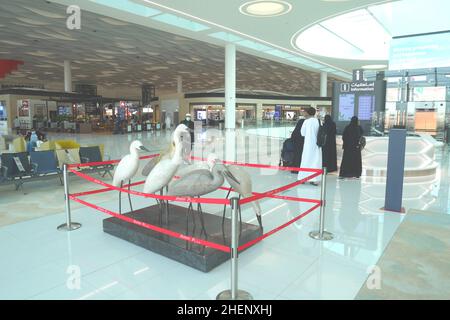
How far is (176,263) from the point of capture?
3553mm

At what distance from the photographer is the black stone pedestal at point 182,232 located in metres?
3.45

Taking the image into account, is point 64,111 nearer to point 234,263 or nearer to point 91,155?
point 91,155

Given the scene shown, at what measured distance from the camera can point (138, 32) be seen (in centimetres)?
1748

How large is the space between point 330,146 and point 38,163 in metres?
7.00

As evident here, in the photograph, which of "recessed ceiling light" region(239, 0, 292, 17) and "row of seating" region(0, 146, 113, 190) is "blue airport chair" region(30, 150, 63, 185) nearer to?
"row of seating" region(0, 146, 113, 190)

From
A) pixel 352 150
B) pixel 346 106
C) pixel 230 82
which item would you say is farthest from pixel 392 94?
pixel 352 150

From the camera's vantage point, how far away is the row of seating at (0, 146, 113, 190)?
6.61 m

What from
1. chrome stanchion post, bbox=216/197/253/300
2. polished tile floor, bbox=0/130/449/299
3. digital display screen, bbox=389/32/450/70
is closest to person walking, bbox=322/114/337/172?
polished tile floor, bbox=0/130/449/299

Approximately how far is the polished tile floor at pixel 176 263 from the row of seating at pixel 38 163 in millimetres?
847

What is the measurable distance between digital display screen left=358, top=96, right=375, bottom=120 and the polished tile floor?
496cm
